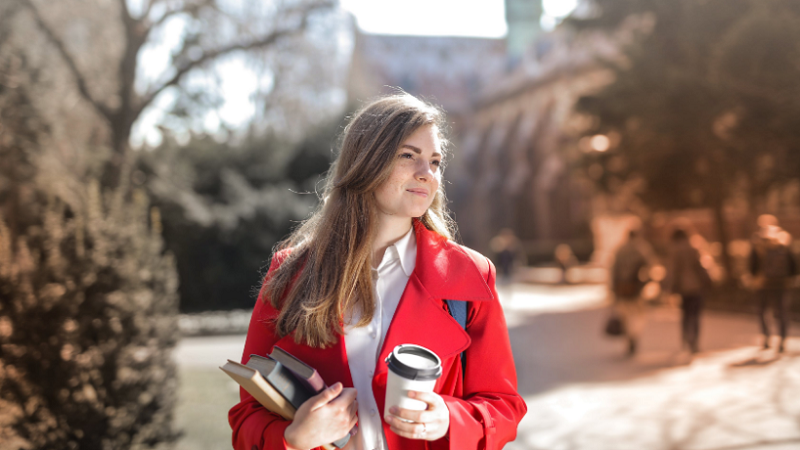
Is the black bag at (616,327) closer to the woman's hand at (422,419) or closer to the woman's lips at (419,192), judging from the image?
the woman's lips at (419,192)

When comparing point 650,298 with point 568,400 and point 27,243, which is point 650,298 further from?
point 27,243

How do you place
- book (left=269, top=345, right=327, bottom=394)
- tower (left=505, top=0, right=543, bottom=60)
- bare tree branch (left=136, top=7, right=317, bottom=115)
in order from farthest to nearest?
tower (left=505, top=0, right=543, bottom=60), bare tree branch (left=136, top=7, right=317, bottom=115), book (left=269, top=345, right=327, bottom=394)

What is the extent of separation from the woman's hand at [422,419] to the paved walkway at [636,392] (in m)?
4.78

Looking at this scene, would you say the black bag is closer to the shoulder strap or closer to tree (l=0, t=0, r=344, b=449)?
tree (l=0, t=0, r=344, b=449)

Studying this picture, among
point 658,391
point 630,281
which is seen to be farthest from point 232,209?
point 658,391

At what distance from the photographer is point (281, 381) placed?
5.49 ft

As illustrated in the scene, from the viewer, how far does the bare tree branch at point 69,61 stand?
880cm

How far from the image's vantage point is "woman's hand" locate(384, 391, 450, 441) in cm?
162

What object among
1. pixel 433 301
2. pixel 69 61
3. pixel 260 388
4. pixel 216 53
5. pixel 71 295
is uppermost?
pixel 216 53

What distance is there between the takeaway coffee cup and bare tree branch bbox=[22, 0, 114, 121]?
901 cm

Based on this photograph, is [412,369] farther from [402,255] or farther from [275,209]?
[275,209]

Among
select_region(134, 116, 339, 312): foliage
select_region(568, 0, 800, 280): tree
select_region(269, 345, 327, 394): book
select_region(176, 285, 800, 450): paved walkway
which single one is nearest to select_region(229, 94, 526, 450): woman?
select_region(269, 345, 327, 394): book

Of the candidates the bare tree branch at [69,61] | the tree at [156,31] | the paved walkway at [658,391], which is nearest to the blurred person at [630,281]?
the paved walkway at [658,391]

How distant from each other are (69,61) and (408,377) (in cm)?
954
